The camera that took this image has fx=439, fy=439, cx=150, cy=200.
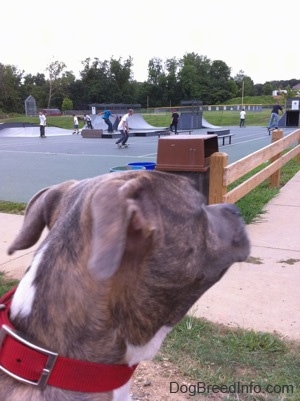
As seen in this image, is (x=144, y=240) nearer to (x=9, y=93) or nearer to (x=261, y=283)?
(x=261, y=283)

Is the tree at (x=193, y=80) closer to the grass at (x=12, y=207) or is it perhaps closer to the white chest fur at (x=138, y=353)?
the grass at (x=12, y=207)

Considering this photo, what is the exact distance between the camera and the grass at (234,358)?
10.0 feet

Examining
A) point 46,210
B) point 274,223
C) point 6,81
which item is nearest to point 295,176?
point 274,223

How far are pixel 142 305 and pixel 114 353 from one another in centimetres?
20

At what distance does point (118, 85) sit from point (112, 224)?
90562 mm

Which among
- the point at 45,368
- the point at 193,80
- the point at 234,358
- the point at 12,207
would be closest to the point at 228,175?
the point at 234,358

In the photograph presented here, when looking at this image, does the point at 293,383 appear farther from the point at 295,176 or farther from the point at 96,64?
the point at 96,64

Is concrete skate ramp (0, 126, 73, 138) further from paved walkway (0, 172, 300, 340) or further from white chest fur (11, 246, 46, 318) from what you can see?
white chest fur (11, 246, 46, 318)

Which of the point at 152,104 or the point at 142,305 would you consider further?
the point at 152,104

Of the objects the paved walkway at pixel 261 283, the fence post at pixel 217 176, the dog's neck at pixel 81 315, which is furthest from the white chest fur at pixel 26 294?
the fence post at pixel 217 176

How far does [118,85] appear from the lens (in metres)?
88.6

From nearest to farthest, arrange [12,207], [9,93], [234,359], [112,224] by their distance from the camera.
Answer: [112,224]
[234,359]
[12,207]
[9,93]

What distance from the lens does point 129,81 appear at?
9081 centimetres

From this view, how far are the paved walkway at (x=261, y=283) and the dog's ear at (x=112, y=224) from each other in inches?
108
